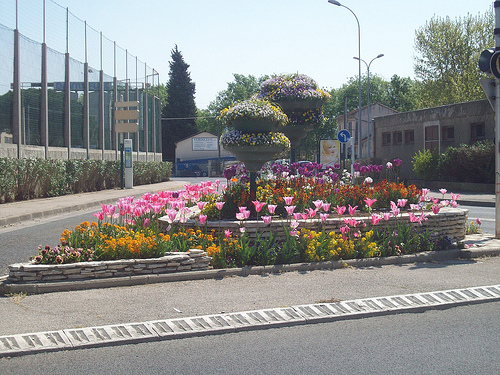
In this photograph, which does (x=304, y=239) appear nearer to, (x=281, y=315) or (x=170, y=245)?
(x=170, y=245)

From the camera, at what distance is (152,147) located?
160ft

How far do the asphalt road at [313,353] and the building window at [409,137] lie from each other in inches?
1334

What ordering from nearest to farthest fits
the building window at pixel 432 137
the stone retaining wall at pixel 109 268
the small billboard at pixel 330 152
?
the stone retaining wall at pixel 109 268, the small billboard at pixel 330 152, the building window at pixel 432 137

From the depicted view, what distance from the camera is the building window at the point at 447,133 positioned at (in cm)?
3372

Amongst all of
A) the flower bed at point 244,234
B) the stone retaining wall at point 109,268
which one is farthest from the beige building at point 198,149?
the stone retaining wall at point 109,268

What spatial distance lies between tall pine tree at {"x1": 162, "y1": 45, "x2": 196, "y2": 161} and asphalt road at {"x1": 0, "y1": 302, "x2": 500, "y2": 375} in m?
80.2

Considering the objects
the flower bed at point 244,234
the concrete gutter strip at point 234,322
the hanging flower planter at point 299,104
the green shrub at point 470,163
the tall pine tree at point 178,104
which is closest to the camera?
the concrete gutter strip at point 234,322

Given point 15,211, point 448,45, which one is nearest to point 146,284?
point 15,211

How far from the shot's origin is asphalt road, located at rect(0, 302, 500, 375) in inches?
164

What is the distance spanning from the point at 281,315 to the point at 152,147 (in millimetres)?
44357

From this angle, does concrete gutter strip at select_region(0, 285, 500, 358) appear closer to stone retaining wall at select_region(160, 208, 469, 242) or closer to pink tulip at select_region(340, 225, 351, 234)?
pink tulip at select_region(340, 225, 351, 234)

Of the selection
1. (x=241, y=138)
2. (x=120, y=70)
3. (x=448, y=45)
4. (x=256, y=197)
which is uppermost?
(x=448, y=45)

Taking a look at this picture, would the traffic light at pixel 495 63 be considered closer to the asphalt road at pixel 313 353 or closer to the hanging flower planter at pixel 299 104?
the hanging flower planter at pixel 299 104

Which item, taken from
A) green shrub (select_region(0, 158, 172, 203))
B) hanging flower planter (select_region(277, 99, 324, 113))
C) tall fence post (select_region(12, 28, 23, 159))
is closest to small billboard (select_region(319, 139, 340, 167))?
green shrub (select_region(0, 158, 172, 203))
